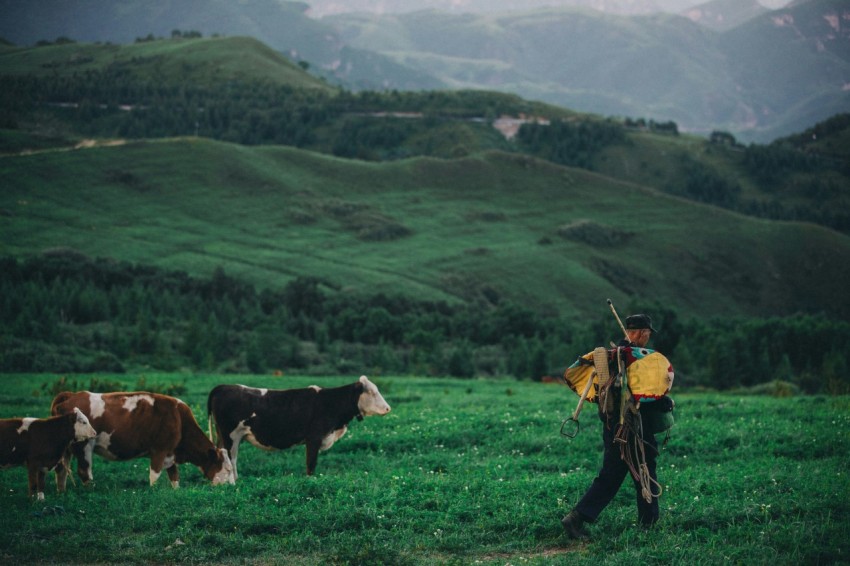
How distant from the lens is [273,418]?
65.5ft

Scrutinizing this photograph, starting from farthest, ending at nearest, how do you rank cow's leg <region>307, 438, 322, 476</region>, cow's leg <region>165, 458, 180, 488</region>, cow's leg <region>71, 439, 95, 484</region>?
cow's leg <region>307, 438, 322, 476</region> → cow's leg <region>165, 458, 180, 488</region> → cow's leg <region>71, 439, 95, 484</region>

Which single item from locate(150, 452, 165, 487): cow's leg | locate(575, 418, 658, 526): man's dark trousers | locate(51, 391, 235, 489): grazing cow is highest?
locate(575, 418, 658, 526): man's dark trousers

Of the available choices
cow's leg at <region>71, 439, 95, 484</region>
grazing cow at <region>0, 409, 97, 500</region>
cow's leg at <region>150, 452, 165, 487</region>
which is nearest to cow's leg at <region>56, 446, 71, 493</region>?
grazing cow at <region>0, 409, 97, 500</region>

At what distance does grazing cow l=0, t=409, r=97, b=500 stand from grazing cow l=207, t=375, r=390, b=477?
144 inches

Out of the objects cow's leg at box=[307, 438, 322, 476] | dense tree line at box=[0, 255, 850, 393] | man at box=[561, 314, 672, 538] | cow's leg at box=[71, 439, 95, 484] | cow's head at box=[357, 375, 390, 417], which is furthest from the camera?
dense tree line at box=[0, 255, 850, 393]

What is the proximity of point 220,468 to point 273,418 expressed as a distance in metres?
1.86

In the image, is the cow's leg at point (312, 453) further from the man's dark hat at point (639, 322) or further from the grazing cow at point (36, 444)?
the man's dark hat at point (639, 322)

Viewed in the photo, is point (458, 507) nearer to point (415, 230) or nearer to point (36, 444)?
point (36, 444)

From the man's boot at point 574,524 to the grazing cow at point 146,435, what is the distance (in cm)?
870

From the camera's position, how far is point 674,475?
16.8 m

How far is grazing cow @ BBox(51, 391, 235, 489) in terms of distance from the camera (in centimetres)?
1827

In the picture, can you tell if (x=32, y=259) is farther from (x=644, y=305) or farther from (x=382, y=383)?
(x=644, y=305)

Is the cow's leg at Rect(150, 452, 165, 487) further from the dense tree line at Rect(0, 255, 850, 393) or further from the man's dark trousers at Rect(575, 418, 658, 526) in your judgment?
the dense tree line at Rect(0, 255, 850, 393)

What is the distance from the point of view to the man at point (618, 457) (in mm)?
12680
